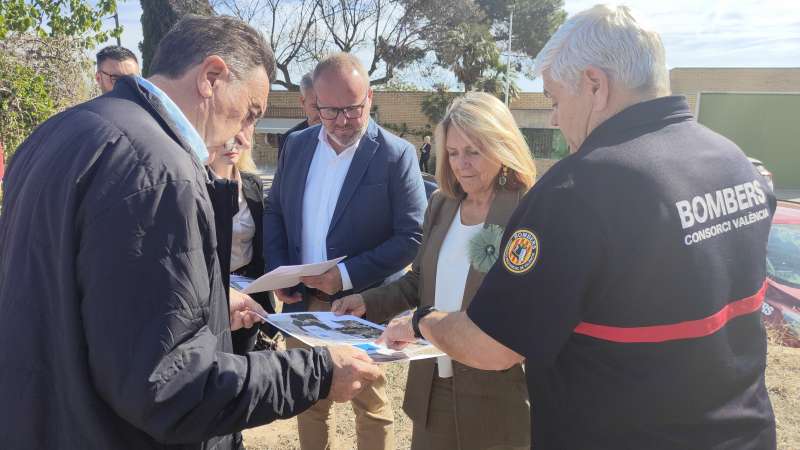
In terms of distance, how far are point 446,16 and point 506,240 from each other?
111 ft

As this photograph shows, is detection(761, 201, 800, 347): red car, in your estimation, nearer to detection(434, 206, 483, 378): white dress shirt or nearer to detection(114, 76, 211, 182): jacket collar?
detection(434, 206, 483, 378): white dress shirt

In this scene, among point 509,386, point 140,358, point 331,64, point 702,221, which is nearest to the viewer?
point 140,358

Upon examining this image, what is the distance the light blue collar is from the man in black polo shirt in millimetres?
801

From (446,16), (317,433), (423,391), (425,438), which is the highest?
(446,16)

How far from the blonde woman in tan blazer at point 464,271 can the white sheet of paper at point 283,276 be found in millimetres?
191

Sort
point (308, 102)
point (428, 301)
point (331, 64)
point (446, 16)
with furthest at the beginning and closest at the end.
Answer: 1. point (446, 16)
2. point (308, 102)
3. point (331, 64)
4. point (428, 301)

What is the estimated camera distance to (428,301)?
2.58 metres

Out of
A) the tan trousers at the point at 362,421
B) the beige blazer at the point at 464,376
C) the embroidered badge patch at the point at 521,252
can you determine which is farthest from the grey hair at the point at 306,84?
the embroidered badge patch at the point at 521,252

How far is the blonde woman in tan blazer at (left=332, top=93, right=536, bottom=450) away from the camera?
91.5 inches

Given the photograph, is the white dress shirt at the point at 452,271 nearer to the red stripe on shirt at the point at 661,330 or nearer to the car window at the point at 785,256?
the red stripe on shirt at the point at 661,330

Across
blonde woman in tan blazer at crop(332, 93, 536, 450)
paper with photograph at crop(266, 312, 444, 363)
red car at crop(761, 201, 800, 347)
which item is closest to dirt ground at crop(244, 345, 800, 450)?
red car at crop(761, 201, 800, 347)

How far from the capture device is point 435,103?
30109 millimetres

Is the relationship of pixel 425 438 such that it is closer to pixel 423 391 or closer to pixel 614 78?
pixel 423 391

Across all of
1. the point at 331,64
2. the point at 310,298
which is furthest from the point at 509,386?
the point at 331,64
